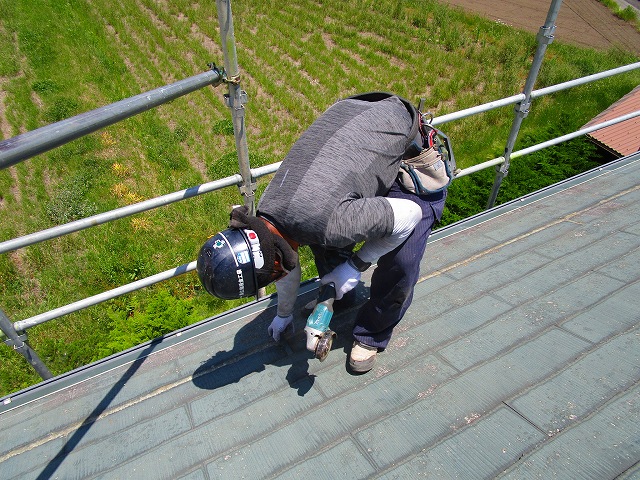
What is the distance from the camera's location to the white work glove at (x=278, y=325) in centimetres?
279

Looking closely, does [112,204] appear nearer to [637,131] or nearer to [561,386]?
[561,386]

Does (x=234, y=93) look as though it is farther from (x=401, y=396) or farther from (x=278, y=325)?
(x=401, y=396)

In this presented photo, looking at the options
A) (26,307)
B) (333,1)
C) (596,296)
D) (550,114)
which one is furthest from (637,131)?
(333,1)

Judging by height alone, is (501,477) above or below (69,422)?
above

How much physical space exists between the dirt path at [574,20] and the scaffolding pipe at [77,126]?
60.0 feet

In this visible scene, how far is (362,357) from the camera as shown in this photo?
2.56 metres

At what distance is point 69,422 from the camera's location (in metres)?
2.48

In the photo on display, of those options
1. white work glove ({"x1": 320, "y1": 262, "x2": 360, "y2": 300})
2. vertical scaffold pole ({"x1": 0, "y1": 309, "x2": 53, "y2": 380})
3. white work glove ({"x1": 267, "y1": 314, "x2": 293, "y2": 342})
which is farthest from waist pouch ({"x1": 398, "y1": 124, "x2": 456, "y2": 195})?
vertical scaffold pole ({"x1": 0, "y1": 309, "x2": 53, "y2": 380})

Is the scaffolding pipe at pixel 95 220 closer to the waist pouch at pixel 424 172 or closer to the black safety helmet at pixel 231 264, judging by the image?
the black safety helmet at pixel 231 264

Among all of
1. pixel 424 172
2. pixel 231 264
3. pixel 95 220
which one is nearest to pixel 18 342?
pixel 95 220

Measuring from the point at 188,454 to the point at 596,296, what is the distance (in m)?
2.50

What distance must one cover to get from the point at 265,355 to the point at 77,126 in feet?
5.32

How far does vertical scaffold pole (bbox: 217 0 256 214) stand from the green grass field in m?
2.24

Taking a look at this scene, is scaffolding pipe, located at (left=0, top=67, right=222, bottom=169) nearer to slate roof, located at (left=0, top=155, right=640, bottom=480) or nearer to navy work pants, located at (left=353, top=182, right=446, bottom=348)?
navy work pants, located at (left=353, top=182, right=446, bottom=348)
